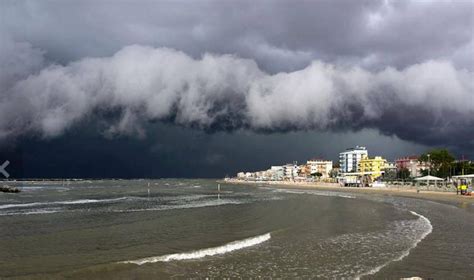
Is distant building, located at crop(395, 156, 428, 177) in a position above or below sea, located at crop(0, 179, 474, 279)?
above

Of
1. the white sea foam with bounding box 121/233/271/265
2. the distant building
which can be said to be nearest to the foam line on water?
the white sea foam with bounding box 121/233/271/265

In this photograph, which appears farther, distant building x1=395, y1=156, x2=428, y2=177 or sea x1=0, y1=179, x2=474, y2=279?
distant building x1=395, y1=156, x2=428, y2=177

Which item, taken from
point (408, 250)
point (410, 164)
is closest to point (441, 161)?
point (410, 164)

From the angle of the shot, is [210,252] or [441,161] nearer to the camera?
[210,252]

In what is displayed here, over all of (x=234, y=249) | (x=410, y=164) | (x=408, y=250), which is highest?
(x=410, y=164)

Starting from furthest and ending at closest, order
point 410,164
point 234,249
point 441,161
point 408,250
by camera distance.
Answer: point 410,164, point 441,161, point 234,249, point 408,250

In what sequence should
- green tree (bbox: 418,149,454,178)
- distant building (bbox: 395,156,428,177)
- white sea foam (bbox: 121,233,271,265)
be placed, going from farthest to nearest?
distant building (bbox: 395,156,428,177), green tree (bbox: 418,149,454,178), white sea foam (bbox: 121,233,271,265)

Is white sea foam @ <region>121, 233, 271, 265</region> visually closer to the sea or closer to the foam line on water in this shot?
the sea

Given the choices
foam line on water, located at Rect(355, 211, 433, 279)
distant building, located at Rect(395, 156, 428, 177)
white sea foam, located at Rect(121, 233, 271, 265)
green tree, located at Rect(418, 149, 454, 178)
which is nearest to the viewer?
foam line on water, located at Rect(355, 211, 433, 279)

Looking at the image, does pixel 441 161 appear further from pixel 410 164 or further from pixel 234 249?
pixel 234 249

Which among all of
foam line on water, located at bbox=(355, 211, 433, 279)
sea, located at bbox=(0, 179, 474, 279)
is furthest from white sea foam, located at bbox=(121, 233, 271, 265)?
foam line on water, located at bbox=(355, 211, 433, 279)
